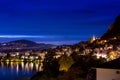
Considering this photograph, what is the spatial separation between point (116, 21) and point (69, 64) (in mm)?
52768

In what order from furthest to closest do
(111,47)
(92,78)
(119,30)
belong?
(119,30), (111,47), (92,78)

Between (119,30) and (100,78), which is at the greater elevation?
(119,30)

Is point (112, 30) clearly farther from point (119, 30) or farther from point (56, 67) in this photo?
point (56, 67)

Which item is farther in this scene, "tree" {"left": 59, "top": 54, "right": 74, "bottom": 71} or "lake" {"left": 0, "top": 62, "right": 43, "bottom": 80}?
"lake" {"left": 0, "top": 62, "right": 43, "bottom": 80}

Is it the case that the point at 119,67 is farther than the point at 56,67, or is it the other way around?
the point at 56,67

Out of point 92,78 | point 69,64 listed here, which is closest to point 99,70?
point 92,78

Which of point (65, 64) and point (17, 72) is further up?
point (65, 64)

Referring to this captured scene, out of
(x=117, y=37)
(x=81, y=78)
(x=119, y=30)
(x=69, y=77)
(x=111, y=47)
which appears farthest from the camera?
(x=119, y=30)

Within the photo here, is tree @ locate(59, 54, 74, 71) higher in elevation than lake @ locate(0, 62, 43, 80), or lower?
higher

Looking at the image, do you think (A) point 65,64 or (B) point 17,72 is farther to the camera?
(B) point 17,72

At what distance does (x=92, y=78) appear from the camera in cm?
1623

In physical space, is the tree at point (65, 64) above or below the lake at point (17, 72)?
above

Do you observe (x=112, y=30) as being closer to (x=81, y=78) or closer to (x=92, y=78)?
(x=81, y=78)

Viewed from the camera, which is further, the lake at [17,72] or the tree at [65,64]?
the lake at [17,72]
